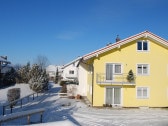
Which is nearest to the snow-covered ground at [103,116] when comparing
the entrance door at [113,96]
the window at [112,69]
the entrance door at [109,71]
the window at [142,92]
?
the entrance door at [113,96]

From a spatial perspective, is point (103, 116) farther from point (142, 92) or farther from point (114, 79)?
point (142, 92)

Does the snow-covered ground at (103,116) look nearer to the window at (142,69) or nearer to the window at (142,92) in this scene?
the window at (142,92)

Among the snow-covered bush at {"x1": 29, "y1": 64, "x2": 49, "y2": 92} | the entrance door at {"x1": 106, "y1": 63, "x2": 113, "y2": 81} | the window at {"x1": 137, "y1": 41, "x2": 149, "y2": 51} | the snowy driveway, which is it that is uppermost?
the window at {"x1": 137, "y1": 41, "x2": 149, "y2": 51}

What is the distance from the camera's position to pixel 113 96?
1104 inches

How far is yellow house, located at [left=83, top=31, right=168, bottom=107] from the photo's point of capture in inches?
1101

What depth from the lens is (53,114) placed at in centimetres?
2231

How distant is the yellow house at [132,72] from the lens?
91.8 ft

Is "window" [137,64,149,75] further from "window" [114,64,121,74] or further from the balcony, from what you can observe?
"window" [114,64,121,74]

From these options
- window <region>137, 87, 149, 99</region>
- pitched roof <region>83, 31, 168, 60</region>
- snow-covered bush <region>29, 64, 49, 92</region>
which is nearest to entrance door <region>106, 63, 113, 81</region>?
pitched roof <region>83, 31, 168, 60</region>

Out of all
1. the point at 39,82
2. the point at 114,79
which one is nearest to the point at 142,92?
Answer: the point at 114,79

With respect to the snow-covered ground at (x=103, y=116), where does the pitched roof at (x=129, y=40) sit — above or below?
above

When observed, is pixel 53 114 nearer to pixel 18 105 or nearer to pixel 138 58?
pixel 18 105

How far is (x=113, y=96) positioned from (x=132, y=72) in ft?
10.3

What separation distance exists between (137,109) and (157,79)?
4044 mm
